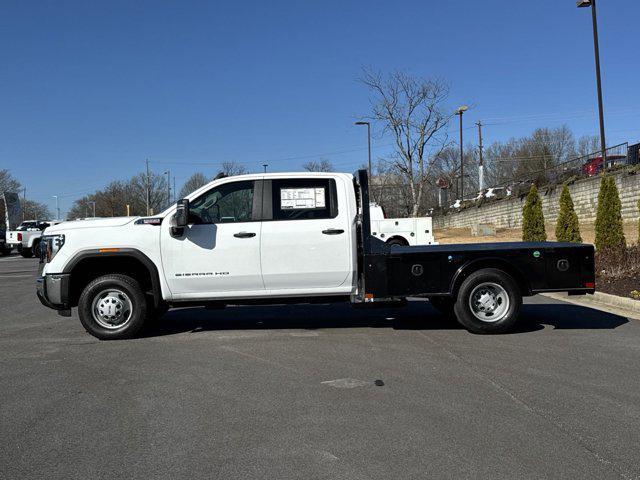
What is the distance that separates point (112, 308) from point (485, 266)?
508 cm

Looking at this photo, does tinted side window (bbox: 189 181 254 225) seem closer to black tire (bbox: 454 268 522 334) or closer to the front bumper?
the front bumper

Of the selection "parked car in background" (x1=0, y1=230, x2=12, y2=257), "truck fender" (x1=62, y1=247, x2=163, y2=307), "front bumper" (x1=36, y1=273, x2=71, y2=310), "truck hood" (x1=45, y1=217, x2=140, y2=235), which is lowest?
"front bumper" (x1=36, y1=273, x2=71, y2=310)

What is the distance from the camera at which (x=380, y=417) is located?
4645mm

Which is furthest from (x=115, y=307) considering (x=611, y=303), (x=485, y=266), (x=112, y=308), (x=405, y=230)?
(x=405, y=230)

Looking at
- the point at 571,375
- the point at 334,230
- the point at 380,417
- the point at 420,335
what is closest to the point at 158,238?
the point at 334,230

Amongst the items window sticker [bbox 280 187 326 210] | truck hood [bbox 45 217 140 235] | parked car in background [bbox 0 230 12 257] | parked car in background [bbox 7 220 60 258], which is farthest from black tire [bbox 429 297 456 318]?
parked car in background [bbox 0 230 12 257]

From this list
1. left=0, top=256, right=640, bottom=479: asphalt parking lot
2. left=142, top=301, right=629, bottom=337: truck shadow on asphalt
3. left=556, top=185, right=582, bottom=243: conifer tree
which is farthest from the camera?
left=556, top=185, right=582, bottom=243: conifer tree

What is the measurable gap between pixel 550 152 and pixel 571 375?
71023 millimetres

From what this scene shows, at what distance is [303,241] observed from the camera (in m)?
7.67

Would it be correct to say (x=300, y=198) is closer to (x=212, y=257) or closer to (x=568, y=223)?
(x=212, y=257)

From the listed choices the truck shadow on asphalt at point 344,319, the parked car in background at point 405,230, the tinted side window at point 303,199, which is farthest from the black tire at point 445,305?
the parked car in background at point 405,230

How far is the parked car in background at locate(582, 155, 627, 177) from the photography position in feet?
99.6

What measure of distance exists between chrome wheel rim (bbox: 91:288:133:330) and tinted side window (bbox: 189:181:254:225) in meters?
1.44

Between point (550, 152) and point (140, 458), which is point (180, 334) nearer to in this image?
point (140, 458)
